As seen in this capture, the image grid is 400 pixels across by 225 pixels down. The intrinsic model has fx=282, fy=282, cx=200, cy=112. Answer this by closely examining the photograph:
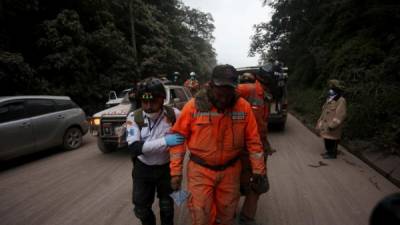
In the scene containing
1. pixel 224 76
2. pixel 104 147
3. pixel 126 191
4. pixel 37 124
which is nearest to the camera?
pixel 224 76

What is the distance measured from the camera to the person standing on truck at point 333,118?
20.4ft

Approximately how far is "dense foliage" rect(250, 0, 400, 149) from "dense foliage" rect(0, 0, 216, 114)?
10.5 metres

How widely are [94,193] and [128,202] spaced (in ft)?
2.65

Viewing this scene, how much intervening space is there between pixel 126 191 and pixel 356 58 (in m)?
10.8

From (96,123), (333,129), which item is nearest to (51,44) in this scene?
(96,123)

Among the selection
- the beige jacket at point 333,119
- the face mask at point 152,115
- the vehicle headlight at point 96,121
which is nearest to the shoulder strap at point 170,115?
the face mask at point 152,115

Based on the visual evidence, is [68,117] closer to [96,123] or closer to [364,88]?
[96,123]

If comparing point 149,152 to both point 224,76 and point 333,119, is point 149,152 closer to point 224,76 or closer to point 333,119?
point 224,76

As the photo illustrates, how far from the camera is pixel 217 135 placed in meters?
2.53

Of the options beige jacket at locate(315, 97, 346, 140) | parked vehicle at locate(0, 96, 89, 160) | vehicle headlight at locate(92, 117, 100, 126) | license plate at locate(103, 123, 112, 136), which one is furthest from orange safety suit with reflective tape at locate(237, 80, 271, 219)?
parked vehicle at locate(0, 96, 89, 160)

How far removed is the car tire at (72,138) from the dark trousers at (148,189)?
5927 millimetres

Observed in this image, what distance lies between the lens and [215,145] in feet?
8.35

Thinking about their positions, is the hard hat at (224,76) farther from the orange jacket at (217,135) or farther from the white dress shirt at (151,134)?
the white dress shirt at (151,134)

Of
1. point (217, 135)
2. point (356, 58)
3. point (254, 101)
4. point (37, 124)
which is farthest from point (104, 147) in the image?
point (356, 58)
